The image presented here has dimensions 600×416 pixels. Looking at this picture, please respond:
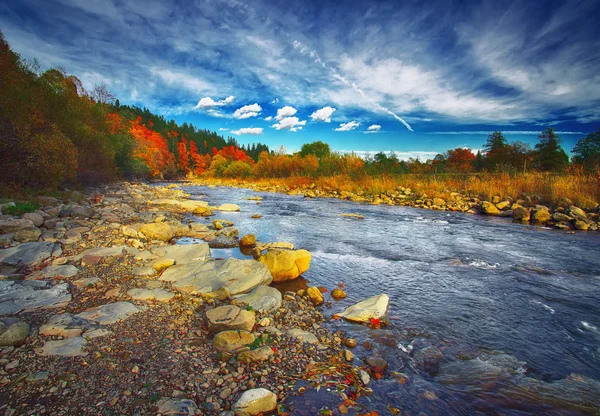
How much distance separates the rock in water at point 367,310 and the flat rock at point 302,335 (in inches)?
29.1

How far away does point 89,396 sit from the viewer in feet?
7.22

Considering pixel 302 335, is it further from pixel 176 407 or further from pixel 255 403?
pixel 176 407

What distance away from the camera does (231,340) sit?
3035 millimetres

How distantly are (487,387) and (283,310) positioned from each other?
2.46 m

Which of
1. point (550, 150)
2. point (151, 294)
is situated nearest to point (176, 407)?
point (151, 294)

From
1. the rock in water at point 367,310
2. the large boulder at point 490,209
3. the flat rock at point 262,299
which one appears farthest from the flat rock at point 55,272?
the large boulder at point 490,209

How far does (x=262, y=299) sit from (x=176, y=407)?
6.72ft

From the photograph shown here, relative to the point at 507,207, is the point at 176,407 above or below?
below

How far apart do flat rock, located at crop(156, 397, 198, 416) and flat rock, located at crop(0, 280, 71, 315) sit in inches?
95.6

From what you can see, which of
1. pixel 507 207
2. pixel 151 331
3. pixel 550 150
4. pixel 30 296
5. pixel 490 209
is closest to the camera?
pixel 151 331

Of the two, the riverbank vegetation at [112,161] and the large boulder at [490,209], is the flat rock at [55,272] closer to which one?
the riverbank vegetation at [112,161]

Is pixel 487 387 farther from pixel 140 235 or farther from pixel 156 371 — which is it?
pixel 140 235

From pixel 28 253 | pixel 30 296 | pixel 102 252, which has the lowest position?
pixel 30 296

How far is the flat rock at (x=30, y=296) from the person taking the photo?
340 cm
